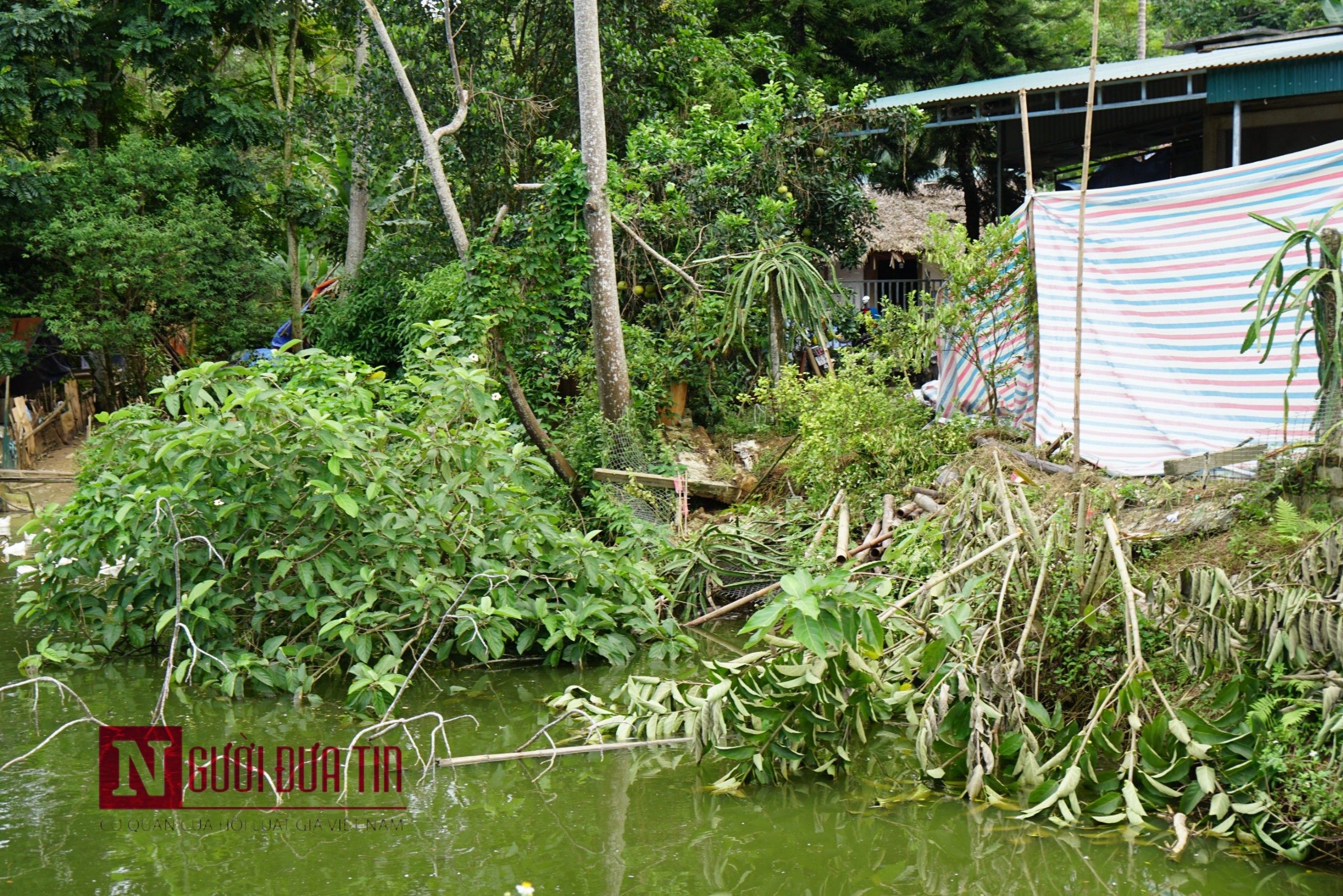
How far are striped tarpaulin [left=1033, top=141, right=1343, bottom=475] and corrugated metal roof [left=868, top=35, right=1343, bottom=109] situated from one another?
7.38 ft

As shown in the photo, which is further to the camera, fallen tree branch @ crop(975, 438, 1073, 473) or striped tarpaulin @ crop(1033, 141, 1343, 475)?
fallen tree branch @ crop(975, 438, 1073, 473)

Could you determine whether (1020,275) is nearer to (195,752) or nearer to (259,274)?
(195,752)

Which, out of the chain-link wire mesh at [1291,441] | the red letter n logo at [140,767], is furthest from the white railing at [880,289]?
the red letter n logo at [140,767]

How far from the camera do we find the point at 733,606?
6762 mm

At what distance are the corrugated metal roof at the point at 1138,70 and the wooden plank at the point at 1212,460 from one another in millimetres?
4103

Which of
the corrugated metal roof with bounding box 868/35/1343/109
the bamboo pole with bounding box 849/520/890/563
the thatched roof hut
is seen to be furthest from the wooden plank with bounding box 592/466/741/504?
the thatched roof hut

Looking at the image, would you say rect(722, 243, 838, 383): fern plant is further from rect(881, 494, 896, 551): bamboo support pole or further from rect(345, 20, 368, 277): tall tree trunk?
rect(345, 20, 368, 277): tall tree trunk

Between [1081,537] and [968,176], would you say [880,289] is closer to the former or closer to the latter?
[968,176]

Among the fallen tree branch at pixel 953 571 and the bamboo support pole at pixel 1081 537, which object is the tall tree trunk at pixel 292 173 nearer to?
the fallen tree branch at pixel 953 571

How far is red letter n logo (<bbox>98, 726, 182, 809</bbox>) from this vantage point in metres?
4.35

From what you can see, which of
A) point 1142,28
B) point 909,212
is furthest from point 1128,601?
point 1142,28

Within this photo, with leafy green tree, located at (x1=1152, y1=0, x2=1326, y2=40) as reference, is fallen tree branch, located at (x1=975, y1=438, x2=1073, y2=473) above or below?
below

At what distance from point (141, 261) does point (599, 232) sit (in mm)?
7857

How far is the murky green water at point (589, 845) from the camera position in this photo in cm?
366
